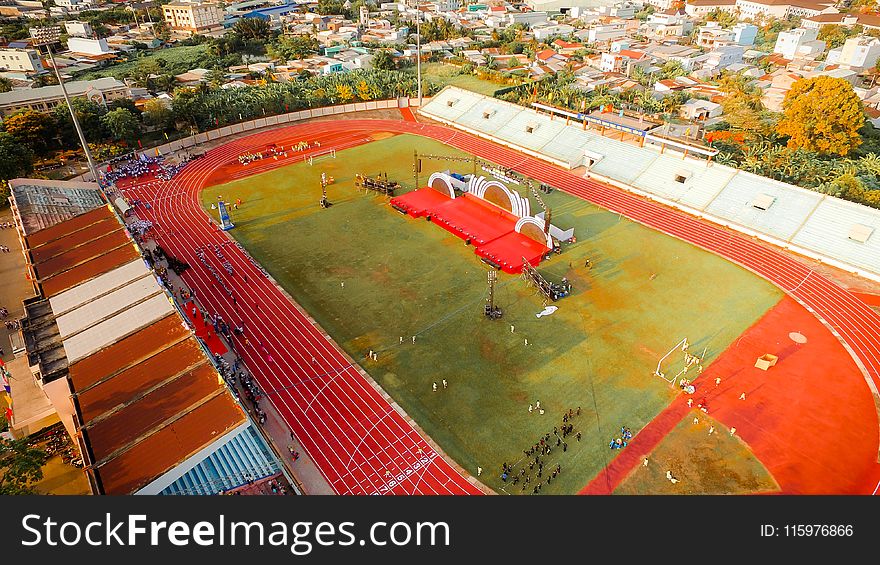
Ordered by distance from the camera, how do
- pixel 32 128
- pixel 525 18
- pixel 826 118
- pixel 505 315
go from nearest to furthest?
pixel 505 315, pixel 826 118, pixel 32 128, pixel 525 18

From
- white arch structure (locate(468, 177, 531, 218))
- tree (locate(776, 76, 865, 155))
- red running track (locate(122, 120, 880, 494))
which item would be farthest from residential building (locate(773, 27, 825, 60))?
white arch structure (locate(468, 177, 531, 218))

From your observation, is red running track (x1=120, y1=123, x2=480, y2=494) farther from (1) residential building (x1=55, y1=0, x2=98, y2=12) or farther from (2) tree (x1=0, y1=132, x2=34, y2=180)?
(1) residential building (x1=55, y1=0, x2=98, y2=12)

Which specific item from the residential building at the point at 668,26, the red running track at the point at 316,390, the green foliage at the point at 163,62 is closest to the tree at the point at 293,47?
the green foliage at the point at 163,62

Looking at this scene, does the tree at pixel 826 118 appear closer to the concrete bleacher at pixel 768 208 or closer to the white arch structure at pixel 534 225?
the concrete bleacher at pixel 768 208

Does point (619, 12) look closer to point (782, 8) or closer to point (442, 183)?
point (782, 8)

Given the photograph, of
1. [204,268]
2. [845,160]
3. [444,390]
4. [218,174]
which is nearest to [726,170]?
[845,160]

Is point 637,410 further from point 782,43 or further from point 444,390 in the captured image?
point 782,43

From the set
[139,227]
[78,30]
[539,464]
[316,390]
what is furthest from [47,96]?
[78,30]

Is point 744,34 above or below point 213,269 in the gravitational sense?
above
